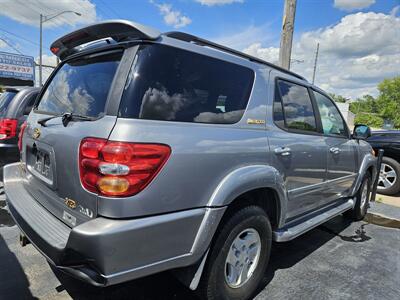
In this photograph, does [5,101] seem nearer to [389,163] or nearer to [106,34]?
[106,34]

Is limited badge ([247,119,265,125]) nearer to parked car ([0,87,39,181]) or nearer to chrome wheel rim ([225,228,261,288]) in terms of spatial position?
chrome wheel rim ([225,228,261,288])

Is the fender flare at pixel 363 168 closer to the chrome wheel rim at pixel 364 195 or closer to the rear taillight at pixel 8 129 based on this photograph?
the chrome wheel rim at pixel 364 195

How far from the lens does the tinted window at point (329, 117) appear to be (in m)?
3.88

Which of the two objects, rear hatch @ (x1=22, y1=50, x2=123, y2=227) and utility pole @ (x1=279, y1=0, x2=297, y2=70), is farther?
utility pole @ (x1=279, y1=0, x2=297, y2=70)

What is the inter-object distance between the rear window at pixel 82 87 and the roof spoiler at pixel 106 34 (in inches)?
5.0

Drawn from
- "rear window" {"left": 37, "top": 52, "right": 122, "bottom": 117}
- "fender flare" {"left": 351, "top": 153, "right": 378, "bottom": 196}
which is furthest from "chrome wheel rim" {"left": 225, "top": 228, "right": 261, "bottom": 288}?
"fender flare" {"left": 351, "top": 153, "right": 378, "bottom": 196}

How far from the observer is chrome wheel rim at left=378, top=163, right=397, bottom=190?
22.5 ft

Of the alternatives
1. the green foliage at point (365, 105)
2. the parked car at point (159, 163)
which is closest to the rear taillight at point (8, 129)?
the parked car at point (159, 163)

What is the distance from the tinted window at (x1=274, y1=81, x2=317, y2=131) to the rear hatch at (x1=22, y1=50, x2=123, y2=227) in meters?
1.54

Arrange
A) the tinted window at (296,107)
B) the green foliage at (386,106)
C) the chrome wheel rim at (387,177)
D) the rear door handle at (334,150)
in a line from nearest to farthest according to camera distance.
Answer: the tinted window at (296,107)
the rear door handle at (334,150)
the chrome wheel rim at (387,177)
the green foliage at (386,106)

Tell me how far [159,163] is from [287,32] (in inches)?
249

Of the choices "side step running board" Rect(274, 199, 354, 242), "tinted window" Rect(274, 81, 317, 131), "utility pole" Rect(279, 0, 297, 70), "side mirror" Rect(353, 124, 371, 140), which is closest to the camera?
"side step running board" Rect(274, 199, 354, 242)

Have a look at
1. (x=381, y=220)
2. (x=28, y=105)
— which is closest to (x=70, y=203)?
(x=28, y=105)

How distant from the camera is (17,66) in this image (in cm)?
3266
